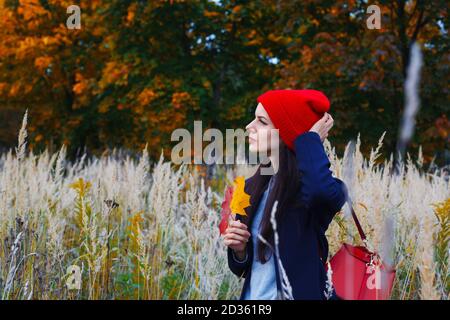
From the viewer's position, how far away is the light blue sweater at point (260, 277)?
1.75 metres

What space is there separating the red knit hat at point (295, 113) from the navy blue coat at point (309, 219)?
0.08 metres

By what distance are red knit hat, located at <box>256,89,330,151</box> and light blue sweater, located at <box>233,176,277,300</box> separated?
180mm

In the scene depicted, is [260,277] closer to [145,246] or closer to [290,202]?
[290,202]

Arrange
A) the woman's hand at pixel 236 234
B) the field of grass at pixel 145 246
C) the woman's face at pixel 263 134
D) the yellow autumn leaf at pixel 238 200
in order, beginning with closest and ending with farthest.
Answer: the yellow autumn leaf at pixel 238 200 < the woman's hand at pixel 236 234 < the woman's face at pixel 263 134 < the field of grass at pixel 145 246

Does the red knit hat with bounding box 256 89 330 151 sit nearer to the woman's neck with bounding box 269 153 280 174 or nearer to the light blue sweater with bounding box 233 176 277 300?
the woman's neck with bounding box 269 153 280 174

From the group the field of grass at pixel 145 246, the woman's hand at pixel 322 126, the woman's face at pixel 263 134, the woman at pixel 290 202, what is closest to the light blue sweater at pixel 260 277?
the woman at pixel 290 202

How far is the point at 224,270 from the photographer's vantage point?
11.6 feet

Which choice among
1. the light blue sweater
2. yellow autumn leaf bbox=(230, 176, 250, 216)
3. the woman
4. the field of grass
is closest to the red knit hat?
the woman

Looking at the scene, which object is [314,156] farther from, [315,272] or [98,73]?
[98,73]

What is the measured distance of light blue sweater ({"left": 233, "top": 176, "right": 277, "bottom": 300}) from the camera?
5.74ft

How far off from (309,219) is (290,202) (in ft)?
0.26

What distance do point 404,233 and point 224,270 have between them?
118cm

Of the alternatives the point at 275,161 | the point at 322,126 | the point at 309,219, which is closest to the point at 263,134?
the point at 275,161

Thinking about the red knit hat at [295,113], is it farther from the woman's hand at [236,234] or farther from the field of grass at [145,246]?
the field of grass at [145,246]
